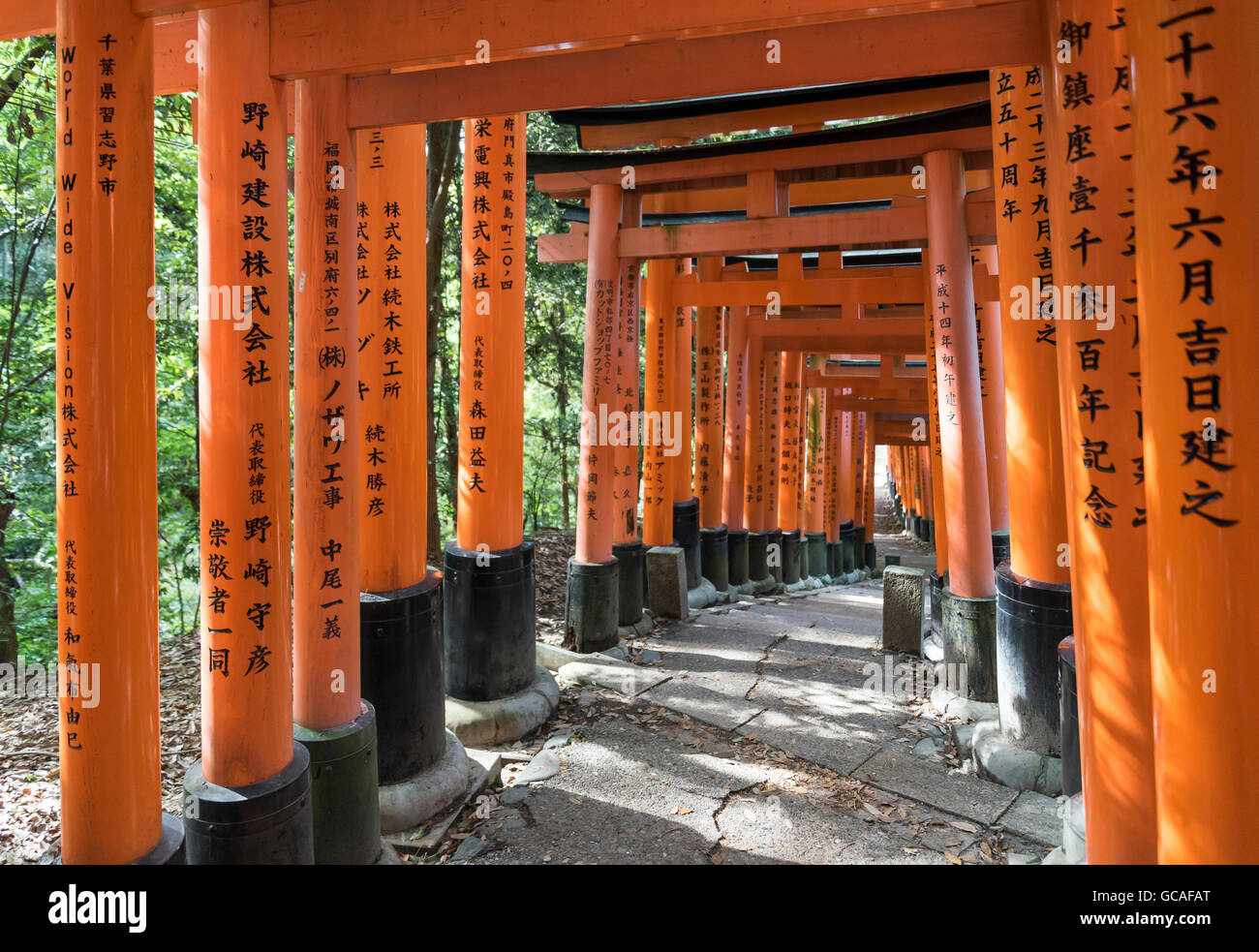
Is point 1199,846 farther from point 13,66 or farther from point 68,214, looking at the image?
point 13,66

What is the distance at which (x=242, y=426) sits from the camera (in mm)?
2965

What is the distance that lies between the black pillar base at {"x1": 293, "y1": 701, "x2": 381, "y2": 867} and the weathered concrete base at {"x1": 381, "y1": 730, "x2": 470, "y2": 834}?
1.45 feet

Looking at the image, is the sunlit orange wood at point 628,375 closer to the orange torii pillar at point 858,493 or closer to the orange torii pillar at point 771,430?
the orange torii pillar at point 771,430

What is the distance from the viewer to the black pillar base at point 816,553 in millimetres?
18094

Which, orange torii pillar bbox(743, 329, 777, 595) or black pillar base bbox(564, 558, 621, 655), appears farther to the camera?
orange torii pillar bbox(743, 329, 777, 595)

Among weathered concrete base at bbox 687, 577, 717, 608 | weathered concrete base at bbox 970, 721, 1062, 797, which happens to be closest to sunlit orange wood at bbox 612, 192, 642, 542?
weathered concrete base at bbox 687, 577, 717, 608

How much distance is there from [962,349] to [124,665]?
588 cm

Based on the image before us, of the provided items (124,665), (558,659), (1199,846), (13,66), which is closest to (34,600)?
(13,66)

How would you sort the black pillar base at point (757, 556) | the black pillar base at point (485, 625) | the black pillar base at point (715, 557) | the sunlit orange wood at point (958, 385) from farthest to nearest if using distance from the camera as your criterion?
the black pillar base at point (757, 556) < the black pillar base at point (715, 557) < the sunlit orange wood at point (958, 385) < the black pillar base at point (485, 625)

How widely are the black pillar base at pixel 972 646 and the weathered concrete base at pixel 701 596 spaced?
15.2 feet

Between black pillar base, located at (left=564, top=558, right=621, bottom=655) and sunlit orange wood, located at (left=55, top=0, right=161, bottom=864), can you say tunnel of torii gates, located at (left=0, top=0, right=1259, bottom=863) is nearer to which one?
sunlit orange wood, located at (left=55, top=0, right=161, bottom=864)

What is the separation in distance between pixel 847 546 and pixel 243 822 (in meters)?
20.6

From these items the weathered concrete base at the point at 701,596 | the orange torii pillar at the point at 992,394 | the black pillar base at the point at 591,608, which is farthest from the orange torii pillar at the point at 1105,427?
the weathered concrete base at the point at 701,596

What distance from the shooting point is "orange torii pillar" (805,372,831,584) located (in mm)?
18172
